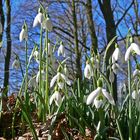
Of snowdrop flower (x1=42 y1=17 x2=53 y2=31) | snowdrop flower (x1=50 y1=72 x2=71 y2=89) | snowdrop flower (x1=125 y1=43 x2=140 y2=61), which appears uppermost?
snowdrop flower (x1=42 y1=17 x2=53 y2=31)

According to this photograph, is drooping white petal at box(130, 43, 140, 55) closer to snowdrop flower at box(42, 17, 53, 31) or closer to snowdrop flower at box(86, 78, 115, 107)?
snowdrop flower at box(86, 78, 115, 107)

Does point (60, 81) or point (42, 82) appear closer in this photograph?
point (60, 81)

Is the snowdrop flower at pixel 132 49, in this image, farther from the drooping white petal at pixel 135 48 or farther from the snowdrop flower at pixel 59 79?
the snowdrop flower at pixel 59 79

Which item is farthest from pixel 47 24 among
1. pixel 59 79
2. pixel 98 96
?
pixel 98 96

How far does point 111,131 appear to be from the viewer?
2340 mm

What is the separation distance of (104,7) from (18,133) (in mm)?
6175

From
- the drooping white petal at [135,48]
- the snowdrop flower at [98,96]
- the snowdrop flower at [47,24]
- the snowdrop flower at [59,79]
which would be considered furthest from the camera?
the snowdrop flower at [47,24]

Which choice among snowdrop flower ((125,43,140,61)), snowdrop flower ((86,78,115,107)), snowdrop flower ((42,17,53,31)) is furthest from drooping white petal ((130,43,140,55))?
snowdrop flower ((42,17,53,31))

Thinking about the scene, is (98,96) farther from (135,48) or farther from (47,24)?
(47,24)

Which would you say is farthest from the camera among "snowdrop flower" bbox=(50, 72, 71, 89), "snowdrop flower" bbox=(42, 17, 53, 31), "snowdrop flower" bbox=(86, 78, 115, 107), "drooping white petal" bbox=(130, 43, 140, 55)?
"snowdrop flower" bbox=(42, 17, 53, 31)

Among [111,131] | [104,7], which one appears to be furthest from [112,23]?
[111,131]

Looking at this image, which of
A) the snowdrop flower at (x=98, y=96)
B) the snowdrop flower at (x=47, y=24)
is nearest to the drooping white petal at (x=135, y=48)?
the snowdrop flower at (x=98, y=96)

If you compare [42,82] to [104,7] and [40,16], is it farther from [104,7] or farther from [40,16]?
[104,7]

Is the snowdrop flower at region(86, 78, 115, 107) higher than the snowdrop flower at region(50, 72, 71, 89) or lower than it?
lower
